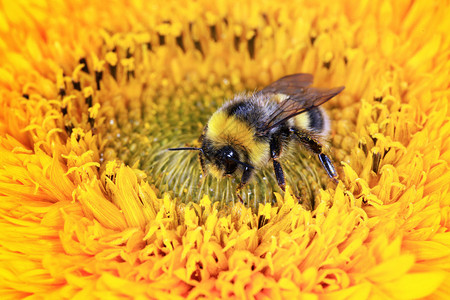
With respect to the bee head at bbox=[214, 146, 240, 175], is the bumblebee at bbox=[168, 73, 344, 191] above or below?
above

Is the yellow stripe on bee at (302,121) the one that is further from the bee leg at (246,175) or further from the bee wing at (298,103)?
the bee leg at (246,175)

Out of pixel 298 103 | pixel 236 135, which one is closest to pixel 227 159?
pixel 236 135

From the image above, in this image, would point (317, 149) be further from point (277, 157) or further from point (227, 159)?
point (227, 159)

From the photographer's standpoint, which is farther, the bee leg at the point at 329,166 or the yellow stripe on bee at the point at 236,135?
the bee leg at the point at 329,166

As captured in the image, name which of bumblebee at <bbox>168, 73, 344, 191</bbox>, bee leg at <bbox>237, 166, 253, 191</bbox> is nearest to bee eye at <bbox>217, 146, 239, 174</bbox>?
bumblebee at <bbox>168, 73, 344, 191</bbox>

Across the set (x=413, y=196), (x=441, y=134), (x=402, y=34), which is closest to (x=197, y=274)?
(x=413, y=196)

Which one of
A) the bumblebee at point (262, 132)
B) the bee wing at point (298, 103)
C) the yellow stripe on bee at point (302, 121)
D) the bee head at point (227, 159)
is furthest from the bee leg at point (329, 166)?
the bee head at point (227, 159)

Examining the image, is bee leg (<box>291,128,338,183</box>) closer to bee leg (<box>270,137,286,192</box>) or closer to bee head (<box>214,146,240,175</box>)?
bee leg (<box>270,137,286,192</box>)
